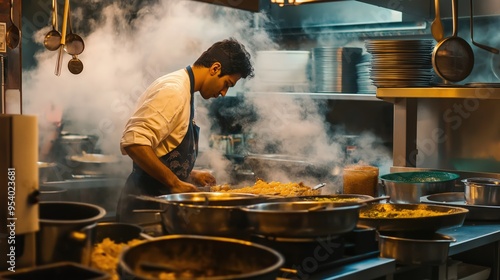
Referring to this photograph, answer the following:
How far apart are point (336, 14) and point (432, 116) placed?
4.77ft

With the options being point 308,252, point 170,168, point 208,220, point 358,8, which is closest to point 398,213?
point 308,252

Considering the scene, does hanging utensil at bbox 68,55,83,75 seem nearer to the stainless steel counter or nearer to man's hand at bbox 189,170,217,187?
man's hand at bbox 189,170,217,187

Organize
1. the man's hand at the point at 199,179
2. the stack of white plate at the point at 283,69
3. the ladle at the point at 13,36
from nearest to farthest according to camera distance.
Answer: the ladle at the point at 13,36
the man's hand at the point at 199,179
the stack of white plate at the point at 283,69

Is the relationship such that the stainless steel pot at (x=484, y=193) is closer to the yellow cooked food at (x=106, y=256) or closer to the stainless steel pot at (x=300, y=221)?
the stainless steel pot at (x=300, y=221)

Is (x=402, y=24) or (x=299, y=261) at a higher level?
(x=402, y=24)

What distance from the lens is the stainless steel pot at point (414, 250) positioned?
2395 mm

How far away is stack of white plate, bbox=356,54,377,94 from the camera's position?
503cm

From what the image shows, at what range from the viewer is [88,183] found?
5359mm

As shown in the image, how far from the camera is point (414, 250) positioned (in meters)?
2.39

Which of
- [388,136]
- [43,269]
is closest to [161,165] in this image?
[43,269]

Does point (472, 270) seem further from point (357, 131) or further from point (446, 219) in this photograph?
point (357, 131)

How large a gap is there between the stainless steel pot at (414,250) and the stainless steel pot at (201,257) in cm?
99

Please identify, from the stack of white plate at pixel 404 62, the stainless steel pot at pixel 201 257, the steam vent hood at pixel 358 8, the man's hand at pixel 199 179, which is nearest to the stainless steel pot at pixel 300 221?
the stainless steel pot at pixel 201 257

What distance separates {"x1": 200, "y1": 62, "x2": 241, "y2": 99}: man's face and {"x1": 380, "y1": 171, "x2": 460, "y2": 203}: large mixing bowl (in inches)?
41.6
